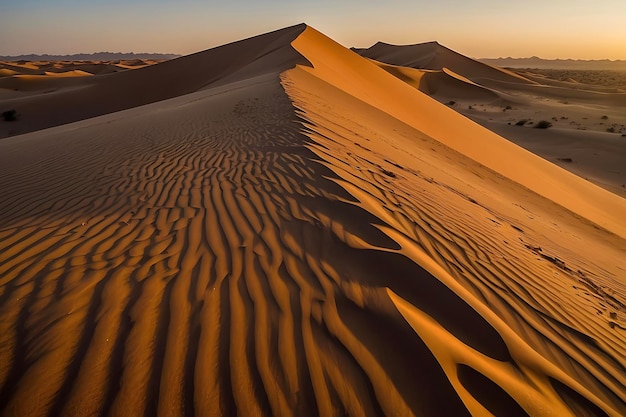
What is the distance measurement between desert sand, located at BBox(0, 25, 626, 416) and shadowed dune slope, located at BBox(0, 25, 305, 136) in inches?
483

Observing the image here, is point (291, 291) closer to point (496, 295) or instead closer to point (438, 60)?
point (496, 295)

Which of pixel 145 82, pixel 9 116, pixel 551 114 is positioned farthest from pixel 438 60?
pixel 9 116

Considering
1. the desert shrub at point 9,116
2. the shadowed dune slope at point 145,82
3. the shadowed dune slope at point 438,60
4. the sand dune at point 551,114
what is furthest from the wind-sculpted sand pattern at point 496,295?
the shadowed dune slope at point 438,60

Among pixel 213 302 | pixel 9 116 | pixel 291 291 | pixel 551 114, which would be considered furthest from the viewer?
pixel 551 114

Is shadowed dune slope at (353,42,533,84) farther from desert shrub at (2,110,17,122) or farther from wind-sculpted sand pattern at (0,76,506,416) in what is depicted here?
wind-sculpted sand pattern at (0,76,506,416)

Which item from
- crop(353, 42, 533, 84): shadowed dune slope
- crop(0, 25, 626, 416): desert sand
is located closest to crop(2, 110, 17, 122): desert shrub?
crop(0, 25, 626, 416): desert sand

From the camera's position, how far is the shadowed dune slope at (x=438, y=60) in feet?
165

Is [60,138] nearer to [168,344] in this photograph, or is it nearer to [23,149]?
[23,149]

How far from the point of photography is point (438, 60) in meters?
57.1

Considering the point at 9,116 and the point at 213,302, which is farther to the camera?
the point at 9,116

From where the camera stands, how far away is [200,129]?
286 inches

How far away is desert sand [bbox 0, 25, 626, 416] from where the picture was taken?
73.4 inches

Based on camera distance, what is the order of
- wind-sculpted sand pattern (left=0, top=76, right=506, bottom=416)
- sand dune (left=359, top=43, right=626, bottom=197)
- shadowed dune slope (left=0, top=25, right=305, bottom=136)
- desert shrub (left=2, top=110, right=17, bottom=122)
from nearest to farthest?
wind-sculpted sand pattern (left=0, top=76, right=506, bottom=416), sand dune (left=359, top=43, right=626, bottom=197), desert shrub (left=2, top=110, right=17, bottom=122), shadowed dune slope (left=0, top=25, right=305, bottom=136)

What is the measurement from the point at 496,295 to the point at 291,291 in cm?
152
